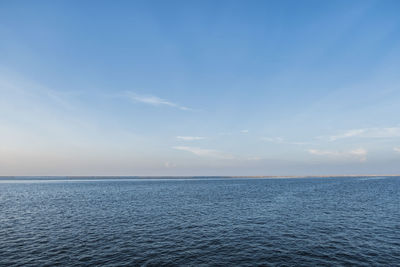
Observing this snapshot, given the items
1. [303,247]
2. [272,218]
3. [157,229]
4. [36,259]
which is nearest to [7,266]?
[36,259]

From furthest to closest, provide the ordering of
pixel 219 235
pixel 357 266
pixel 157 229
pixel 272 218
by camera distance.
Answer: pixel 272 218 → pixel 157 229 → pixel 219 235 → pixel 357 266

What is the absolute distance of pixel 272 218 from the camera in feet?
142

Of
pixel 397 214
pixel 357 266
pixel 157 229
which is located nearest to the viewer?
pixel 357 266

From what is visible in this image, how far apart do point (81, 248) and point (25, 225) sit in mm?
21651

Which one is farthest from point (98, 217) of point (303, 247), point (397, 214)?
point (397, 214)

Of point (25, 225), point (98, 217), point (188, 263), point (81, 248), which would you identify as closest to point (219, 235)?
point (188, 263)

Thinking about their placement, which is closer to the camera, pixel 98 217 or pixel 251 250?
pixel 251 250

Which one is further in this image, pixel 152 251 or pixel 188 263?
pixel 152 251

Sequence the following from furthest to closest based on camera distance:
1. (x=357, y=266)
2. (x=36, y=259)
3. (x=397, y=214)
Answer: (x=397, y=214), (x=36, y=259), (x=357, y=266)

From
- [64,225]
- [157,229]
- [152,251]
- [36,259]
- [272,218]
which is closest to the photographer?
[36,259]

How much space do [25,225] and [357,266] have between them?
54565mm

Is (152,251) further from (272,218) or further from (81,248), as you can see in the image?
(272,218)

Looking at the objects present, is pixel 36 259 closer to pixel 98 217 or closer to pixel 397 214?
pixel 98 217

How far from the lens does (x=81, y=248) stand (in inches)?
1082
